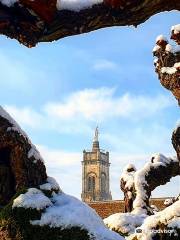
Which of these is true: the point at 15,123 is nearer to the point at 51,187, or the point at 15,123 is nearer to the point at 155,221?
the point at 51,187

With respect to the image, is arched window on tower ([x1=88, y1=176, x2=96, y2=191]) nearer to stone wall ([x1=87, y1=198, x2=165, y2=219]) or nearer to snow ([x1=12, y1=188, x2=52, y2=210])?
stone wall ([x1=87, y1=198, x2=165, y2=219])

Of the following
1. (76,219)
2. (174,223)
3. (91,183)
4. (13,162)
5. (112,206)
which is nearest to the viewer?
(76,219)

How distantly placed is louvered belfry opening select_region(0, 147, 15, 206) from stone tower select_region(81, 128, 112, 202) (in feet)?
325

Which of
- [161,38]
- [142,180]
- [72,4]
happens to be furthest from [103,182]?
[72,4]

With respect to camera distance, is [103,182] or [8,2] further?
[103,182]

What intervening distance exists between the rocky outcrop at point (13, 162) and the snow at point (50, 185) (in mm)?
123

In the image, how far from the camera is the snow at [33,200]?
5.91 m

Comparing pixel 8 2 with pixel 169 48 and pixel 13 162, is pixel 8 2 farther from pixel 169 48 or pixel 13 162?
pixel 169 48

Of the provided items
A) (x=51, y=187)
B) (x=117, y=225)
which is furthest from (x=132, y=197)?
(x=51, y=187)

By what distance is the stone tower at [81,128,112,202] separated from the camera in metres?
107

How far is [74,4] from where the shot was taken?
3887mm

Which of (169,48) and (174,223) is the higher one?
(169,48)

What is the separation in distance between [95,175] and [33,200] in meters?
105

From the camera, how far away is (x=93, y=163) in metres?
112
